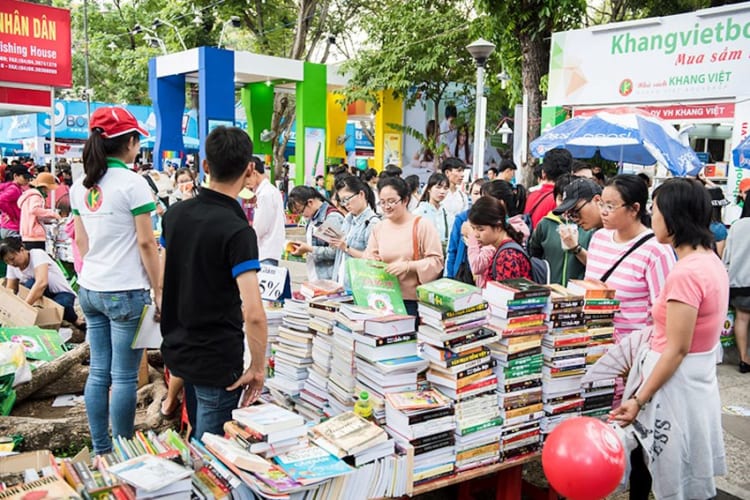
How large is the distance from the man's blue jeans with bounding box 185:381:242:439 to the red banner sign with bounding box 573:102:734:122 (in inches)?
392

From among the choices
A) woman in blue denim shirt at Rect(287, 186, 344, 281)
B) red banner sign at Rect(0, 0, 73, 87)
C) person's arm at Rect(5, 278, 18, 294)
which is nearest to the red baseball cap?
woman in blue denim shirt at Rect(287, 186, 344, 281)

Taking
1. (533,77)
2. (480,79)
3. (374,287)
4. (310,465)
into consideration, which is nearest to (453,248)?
(374,287)

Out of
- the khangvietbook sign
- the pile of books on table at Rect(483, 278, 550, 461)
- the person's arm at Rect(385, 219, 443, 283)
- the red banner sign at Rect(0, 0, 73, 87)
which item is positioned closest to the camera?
the pile of books on table at Rect(483, 278, 550, 461)

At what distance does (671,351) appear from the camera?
2459 millimetres

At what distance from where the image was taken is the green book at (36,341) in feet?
16.5

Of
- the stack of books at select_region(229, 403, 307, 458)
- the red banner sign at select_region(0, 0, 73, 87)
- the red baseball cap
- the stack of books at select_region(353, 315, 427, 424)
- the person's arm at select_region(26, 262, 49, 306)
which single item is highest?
the red banner sign at select_region(0, 0, 73, 87)

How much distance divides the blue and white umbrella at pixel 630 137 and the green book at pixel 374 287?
15.5ft

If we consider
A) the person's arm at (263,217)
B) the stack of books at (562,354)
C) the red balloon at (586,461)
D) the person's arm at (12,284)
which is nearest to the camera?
the red balloon at (586,461)

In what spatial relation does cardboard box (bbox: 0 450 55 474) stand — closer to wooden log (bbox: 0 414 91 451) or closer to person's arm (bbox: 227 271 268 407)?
person's arm (bbox: 227 271 268 407)

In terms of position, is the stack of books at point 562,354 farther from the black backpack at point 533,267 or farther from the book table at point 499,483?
the black backpack at point 533,267

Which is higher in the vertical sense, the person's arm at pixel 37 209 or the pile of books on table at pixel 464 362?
the person's arm at pixel 37 209

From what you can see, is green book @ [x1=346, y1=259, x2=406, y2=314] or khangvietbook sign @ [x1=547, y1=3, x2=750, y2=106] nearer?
green book @ [x1=346, y1=259, x2=406, y2=314]

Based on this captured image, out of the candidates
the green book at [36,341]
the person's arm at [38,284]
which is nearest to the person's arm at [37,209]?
the person's arm at [38,284]

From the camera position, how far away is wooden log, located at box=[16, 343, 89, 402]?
183 inches
